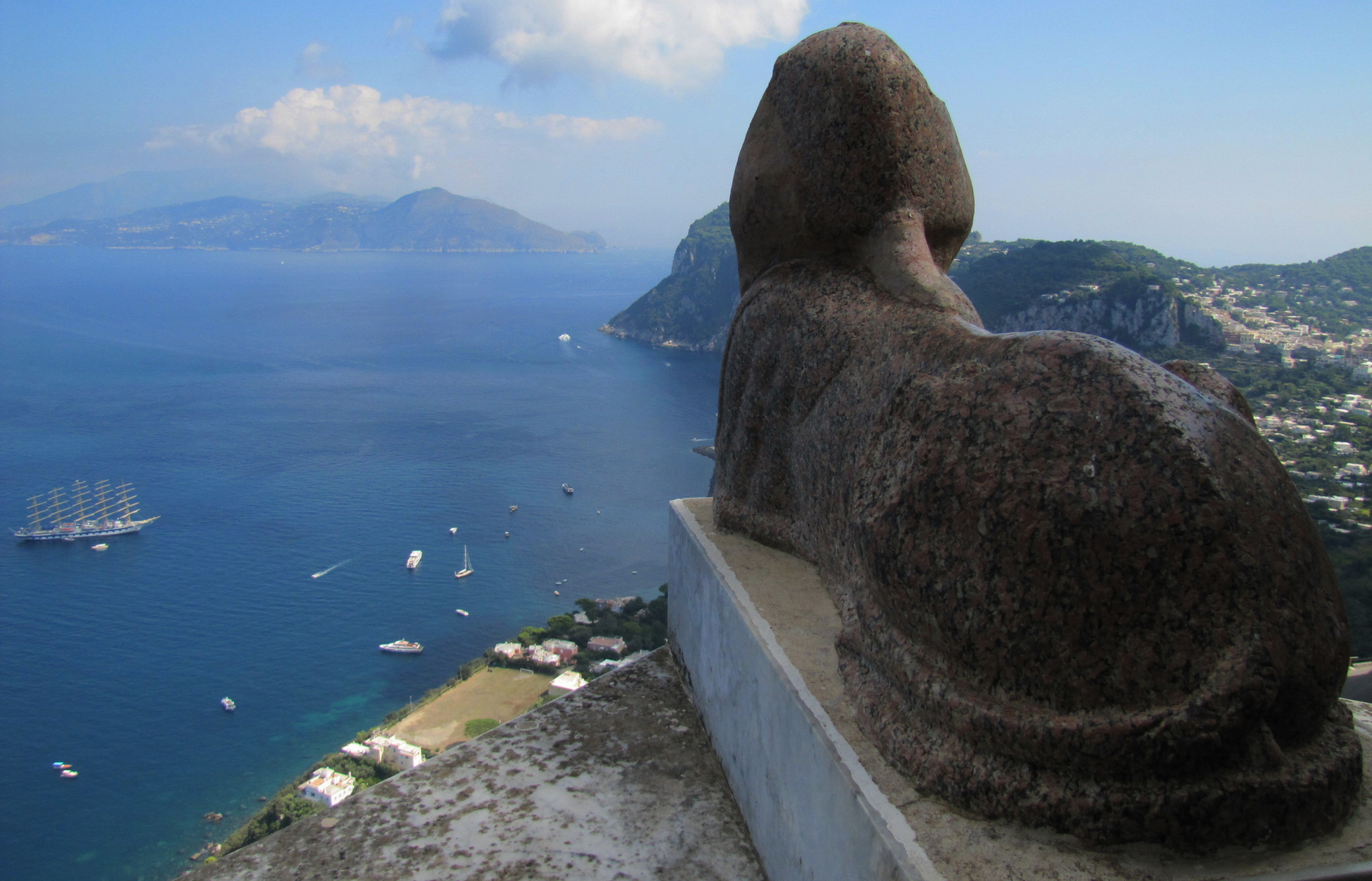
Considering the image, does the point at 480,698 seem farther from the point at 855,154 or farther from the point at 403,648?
the point at 855,154

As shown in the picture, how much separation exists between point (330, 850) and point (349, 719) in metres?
26.7

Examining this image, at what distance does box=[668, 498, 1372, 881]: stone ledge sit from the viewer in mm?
2293

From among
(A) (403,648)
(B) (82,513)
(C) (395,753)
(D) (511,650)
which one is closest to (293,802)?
(C) (395,753)

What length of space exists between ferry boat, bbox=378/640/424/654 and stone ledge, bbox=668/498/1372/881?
27.9 m

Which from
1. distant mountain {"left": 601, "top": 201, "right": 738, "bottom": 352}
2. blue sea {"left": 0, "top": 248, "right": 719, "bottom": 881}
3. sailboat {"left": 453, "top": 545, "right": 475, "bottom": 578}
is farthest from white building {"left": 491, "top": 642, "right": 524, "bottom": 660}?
distant mountain {"left": 601, "top": 201, "right": 738, "bottom": 352}

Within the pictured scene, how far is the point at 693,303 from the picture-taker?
88.5m

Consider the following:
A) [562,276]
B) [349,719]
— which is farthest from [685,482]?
[562,276]

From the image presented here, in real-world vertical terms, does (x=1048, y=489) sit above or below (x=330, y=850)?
above

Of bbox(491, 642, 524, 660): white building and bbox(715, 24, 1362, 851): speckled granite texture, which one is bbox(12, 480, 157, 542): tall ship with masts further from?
bbox(715, 24, 1362, 851): speckled granite texture

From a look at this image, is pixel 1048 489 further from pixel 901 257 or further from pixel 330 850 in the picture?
pixel 330 850

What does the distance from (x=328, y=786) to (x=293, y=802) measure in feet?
3.27

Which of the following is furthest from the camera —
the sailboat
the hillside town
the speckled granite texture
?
the sailboat

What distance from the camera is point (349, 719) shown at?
28.1 m

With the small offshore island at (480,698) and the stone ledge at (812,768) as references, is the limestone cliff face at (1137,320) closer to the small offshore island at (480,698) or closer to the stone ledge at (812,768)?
the small offshore island at (480,698)
